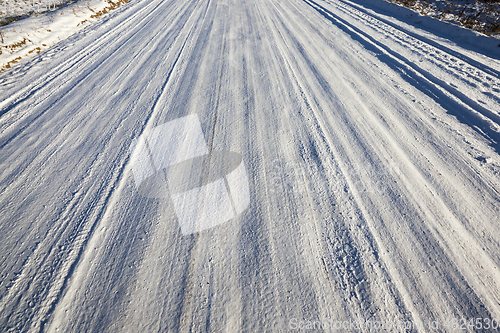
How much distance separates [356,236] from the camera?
2.43m

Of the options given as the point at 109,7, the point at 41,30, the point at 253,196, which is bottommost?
the point at 253,196

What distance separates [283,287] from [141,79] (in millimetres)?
5117

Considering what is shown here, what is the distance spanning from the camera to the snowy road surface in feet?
6.52

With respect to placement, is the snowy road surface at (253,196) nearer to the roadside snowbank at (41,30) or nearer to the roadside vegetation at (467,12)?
the roadside snowbank at (41,30)

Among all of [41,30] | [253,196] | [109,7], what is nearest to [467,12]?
[253,196]

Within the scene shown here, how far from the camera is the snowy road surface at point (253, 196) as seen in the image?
1.99 m

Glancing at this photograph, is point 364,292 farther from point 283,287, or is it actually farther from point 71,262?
point 71,262

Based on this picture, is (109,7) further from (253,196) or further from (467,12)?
(467,12)

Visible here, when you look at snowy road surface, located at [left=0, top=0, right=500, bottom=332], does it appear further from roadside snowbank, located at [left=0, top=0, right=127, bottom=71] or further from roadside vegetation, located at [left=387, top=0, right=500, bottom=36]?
roadside vegetation, located at [left=387, top=0, right=500, bottom=36]

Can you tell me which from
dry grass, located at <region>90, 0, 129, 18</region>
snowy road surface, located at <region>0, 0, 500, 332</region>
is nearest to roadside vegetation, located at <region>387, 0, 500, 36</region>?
snowy road surface, located at <region>0, 0, 500, 332</region>

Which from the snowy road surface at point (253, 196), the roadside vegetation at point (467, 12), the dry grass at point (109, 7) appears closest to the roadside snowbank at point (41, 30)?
the dry grass at point (109, 7)

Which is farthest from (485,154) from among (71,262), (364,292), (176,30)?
(176,30)

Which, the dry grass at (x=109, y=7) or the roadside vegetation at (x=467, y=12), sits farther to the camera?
the dry grass at (x=109, y=7)

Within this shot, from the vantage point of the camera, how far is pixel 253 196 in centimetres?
284
